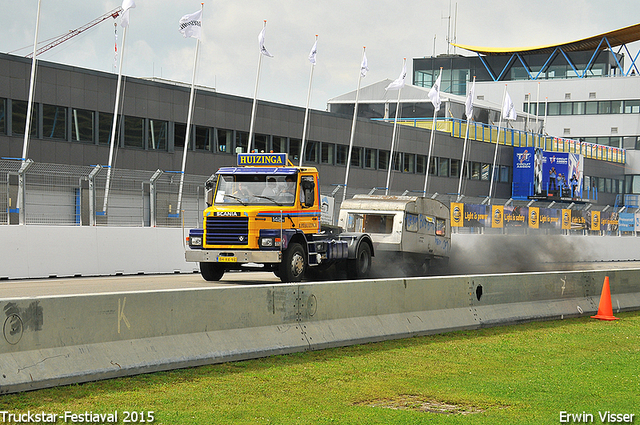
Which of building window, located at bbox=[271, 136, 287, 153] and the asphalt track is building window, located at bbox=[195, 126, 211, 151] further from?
the asphalt track

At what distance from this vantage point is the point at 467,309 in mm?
12000

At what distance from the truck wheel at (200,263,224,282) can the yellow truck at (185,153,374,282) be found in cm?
29

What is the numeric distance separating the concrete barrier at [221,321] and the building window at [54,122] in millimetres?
25819

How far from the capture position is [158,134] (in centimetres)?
3859

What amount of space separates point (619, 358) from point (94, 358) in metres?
6.29

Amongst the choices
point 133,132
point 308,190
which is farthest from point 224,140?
point 308,190

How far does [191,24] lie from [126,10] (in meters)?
3.40

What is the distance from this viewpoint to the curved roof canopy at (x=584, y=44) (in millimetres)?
88375

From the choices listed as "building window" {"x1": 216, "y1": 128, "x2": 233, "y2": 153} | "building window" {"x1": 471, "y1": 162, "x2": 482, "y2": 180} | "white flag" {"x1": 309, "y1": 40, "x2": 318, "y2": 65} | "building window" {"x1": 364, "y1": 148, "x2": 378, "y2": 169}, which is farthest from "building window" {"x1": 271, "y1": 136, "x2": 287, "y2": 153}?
"building window" {"x1": 471, "y1": 162, "x2": 482, "y2": 180}

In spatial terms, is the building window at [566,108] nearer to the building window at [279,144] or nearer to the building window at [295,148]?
the building window at [295,148]

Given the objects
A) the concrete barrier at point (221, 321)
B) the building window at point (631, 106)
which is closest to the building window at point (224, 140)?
the concrete barrier at point (221, 321)

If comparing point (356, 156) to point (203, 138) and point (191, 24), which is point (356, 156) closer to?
point (203, 138)

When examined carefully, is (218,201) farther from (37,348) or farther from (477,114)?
(477,114)

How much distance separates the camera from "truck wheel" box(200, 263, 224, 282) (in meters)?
18.8
